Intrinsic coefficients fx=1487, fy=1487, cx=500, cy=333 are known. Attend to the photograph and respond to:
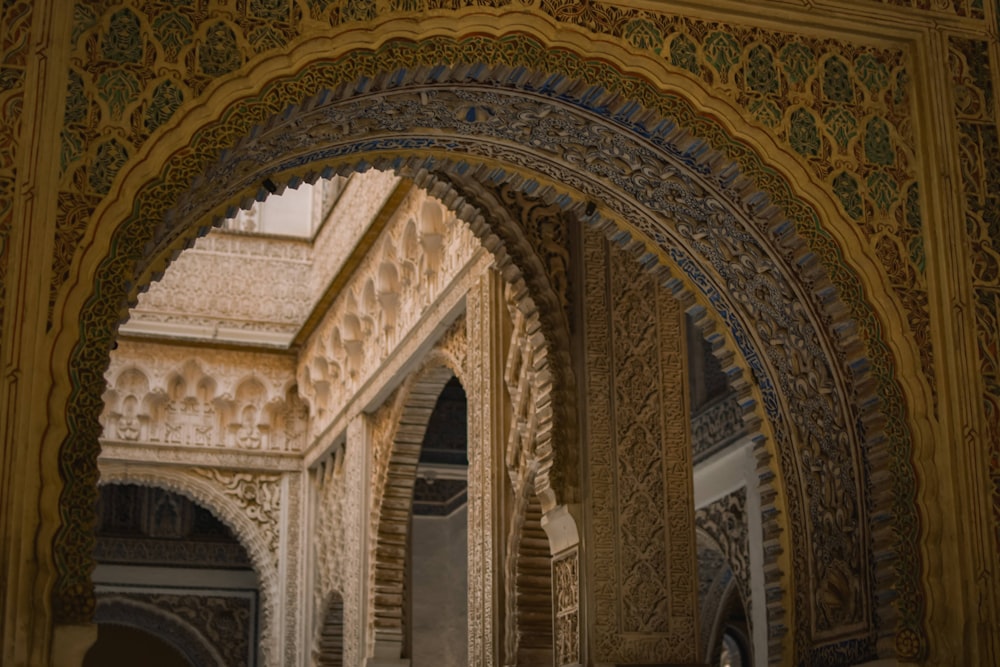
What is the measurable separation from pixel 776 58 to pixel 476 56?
2.83 ft

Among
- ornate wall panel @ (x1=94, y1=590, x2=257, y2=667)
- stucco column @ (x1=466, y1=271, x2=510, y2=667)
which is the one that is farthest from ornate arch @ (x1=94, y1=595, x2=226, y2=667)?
stucco column @ (x1=466, y1=271, x2=510, y2=667)

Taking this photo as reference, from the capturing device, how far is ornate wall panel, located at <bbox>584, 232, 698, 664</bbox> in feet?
17.5

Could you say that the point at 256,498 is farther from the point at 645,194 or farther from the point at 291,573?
the point at 645,194

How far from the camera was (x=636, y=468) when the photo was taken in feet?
18.2

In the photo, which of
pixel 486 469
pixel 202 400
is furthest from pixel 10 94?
pixel 202 400

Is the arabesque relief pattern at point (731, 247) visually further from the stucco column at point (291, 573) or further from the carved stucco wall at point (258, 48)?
the stucco column at point (291, 573)

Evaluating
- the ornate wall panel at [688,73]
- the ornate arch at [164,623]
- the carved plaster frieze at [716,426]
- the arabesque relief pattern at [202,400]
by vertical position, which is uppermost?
the arabesque relief pattern at [202,400]

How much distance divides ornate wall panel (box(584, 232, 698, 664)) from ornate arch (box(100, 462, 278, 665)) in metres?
4.54

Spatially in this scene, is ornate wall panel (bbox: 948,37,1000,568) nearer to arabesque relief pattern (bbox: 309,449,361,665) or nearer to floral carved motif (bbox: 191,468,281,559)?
arabesque relief pattern (bbox: 309,449,361,665)

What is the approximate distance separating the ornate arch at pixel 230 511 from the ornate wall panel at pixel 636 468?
4.54 m

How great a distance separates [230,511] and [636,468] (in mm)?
4806

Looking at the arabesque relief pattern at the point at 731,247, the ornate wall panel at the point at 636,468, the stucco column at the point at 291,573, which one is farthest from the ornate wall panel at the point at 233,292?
the arabesque relief pattern at the point at 731,247

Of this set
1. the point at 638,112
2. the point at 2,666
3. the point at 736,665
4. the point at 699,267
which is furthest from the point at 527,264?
the point at 736,665

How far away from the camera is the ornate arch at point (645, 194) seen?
360cm
